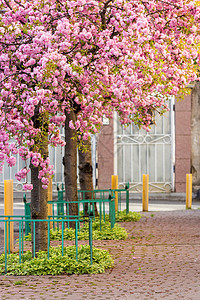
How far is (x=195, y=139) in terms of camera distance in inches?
915

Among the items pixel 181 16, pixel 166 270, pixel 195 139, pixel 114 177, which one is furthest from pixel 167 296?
pixel 195 139

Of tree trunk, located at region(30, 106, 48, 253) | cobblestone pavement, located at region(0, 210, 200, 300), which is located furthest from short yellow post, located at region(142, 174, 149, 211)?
tree trunk, located at region(30, 106, 48, 253)

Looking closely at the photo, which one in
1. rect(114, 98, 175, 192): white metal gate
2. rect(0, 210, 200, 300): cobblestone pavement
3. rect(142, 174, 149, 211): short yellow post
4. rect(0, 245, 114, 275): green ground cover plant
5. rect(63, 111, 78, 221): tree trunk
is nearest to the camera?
rect(0, 210, 200, 300): cobblestone pavement

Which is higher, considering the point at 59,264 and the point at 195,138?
the point at 195,138

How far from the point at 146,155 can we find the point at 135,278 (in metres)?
15.0

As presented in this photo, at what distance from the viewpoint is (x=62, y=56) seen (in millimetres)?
8867

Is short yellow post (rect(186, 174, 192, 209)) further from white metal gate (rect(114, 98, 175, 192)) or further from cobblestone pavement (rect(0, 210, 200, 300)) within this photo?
cobblestone pavement (rect(0, 210, 200, 300))

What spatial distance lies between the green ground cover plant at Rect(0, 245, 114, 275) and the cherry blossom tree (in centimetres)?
107

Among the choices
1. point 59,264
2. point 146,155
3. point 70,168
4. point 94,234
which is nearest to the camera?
point 59,264

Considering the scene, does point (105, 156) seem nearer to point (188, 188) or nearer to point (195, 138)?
point (195, 138)

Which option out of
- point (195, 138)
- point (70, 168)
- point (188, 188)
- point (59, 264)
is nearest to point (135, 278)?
point (59, 264)

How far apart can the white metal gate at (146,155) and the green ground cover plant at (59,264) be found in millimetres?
13866

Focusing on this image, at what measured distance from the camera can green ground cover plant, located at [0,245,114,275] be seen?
8.92 metres

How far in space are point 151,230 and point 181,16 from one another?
527 cm
